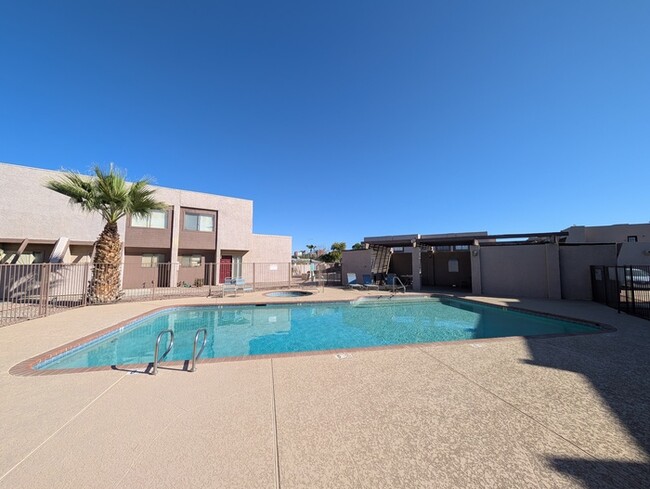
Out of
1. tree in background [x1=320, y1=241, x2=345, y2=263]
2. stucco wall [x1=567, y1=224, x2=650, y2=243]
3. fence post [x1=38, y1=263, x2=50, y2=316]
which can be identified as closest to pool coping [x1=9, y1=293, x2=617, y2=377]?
fence post [x1=38, y1=263, x2=50, y2=316]

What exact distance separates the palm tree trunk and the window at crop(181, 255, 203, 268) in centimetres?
699

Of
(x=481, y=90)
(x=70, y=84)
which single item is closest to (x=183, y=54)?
(x=70, y=84)

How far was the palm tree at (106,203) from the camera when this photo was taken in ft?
33.2

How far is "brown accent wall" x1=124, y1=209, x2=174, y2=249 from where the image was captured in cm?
1597

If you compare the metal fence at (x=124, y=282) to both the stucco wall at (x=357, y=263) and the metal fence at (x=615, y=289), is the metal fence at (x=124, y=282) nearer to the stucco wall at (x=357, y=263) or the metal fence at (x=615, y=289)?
the stucco wall at (x=357, y=263)

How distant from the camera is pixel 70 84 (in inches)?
405

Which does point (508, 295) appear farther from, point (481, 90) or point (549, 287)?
point (481, 90)

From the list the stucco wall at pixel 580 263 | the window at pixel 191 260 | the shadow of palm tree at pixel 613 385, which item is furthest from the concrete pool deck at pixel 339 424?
the window at pixel 191 260

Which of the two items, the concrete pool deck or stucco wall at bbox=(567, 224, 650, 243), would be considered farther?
stucco wall at bbox=(567, 224, 650, 243)

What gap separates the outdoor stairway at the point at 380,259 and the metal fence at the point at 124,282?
3955 mm

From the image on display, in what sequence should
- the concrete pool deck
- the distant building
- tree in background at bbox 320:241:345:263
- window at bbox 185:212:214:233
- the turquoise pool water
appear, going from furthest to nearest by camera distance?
tree in background at bbox 320:241:345:263 < window at bbox 185:212:214:233 < the distant building < the turquoise pool water < the concrete pool deck

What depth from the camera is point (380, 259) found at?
18.9 meters

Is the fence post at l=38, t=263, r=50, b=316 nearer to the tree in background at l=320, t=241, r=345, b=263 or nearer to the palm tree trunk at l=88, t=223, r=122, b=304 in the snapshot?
the palm tree trunk at l=88, t=223, r=122, b=304

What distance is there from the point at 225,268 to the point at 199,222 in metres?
3.94
